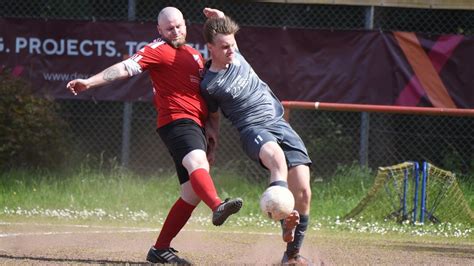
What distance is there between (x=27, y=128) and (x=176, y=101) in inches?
252

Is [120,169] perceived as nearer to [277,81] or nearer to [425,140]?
[277,81]

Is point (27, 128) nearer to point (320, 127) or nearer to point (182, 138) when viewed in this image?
point (320, 127)

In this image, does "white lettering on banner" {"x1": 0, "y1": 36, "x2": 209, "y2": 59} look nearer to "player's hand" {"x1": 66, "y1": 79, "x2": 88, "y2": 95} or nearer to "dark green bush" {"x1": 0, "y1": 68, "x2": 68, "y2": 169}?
"dark green bush" {"x1": 0, "y1": 68, "x2": 68, "y2": 169}

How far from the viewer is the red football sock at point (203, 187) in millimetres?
7578

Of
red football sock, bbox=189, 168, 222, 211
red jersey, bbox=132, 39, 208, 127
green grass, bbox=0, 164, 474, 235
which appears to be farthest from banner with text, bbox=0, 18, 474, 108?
red football sock, bbox=189, 168, 222, 211

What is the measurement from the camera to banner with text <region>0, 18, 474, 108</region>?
13711 millimetres

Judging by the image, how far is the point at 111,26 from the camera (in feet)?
46.0

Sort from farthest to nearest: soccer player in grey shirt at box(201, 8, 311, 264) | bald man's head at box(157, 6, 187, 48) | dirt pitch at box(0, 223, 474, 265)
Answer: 1. dirt pitch at box(0, 223, 474, 265)
2. bald man's head at box(157, 6, 187, 48)
3. soccer player in grey shirt at box(201, 8, 311, 264)

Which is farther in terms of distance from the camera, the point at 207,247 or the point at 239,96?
the point at 207,247

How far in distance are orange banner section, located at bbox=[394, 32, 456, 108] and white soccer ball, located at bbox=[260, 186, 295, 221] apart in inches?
269

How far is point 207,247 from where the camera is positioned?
9492 millimetres

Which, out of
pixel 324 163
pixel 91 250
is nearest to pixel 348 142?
pixel 324 163

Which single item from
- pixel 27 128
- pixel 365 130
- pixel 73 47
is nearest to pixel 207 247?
pixel 365 130

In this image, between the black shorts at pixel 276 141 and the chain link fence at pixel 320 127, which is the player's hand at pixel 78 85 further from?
the chain link fence at pixel 320 127
